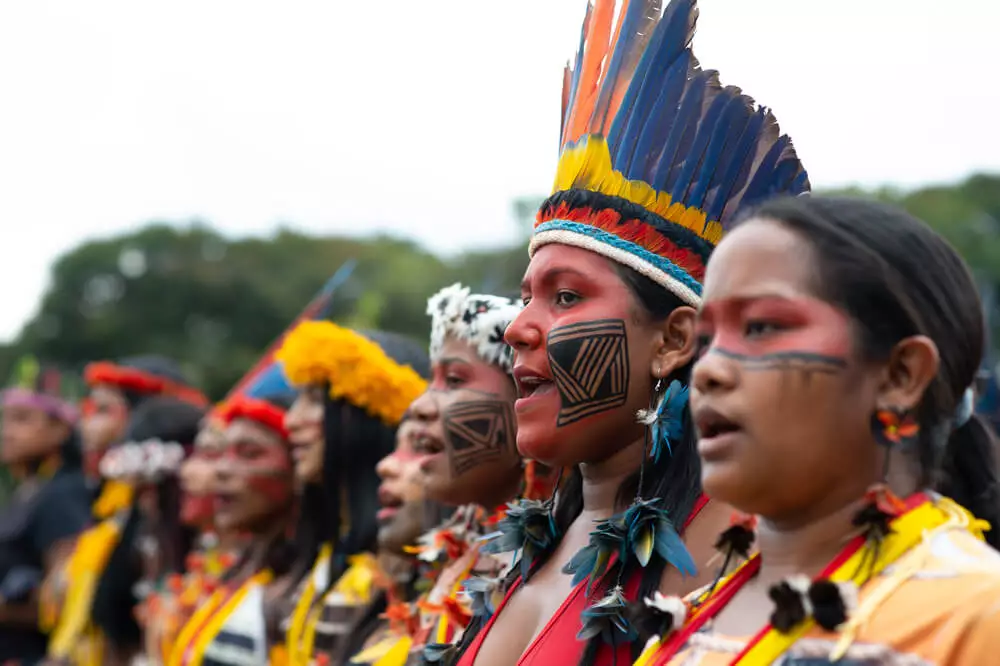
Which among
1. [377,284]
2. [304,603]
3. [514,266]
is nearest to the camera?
[304,603]

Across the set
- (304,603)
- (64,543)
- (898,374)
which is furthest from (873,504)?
(64,543)

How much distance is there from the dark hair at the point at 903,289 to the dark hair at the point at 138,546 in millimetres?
7669

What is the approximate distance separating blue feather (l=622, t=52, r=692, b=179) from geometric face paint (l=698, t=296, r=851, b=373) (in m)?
1.09

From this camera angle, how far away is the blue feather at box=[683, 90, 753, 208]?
3.27 metres

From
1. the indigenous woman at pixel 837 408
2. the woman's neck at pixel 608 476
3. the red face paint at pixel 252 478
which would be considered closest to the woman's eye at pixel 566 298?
the woman's neck at pixel 608 476

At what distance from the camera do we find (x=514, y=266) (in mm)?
7156

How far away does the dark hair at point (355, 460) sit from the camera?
19.7 feet

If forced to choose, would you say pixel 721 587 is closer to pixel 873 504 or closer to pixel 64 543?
pixel 873 504

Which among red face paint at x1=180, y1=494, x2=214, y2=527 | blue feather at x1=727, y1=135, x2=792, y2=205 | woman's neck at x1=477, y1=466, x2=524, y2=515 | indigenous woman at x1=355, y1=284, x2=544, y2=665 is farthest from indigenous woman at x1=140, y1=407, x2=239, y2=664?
blue feather at x1=727, y1=135, x2=792, y2=205

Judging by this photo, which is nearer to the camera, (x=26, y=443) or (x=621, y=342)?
(x=621, y=342)

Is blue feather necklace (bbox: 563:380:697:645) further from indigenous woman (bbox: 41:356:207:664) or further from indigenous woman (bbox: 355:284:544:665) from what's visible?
indigenous woman (bbox: 41:356:207:664)

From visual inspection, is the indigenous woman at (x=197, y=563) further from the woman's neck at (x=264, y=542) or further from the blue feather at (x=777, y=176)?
the blue feather at (x=777, y=176)

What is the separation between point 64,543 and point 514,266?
5.01 meters

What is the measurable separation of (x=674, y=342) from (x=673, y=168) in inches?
16.8
